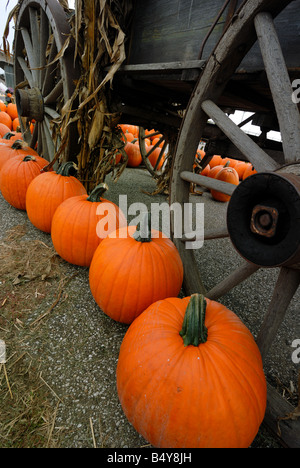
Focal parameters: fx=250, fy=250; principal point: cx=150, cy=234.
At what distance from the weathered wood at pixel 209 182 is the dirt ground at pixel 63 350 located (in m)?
0.87

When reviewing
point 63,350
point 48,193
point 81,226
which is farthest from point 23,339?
point 48,193

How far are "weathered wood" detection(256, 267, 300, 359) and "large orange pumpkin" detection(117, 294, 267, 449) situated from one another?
0.52 feet

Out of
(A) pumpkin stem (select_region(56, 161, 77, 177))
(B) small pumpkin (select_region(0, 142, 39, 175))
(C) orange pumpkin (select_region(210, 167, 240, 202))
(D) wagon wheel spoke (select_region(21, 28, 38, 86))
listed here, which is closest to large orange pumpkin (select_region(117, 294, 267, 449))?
Answer: (A) pumpkin stem (select_region(56, 161, 77, 177))

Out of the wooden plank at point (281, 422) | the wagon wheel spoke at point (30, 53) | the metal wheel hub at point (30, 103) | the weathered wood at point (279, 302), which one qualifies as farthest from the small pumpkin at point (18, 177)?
the wooden plank at point (281, 422)

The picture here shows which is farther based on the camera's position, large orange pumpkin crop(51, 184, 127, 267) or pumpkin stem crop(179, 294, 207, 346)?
large orange pumpkin crop(51, 184, 127, 267)

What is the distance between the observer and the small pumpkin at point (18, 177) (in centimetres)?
222

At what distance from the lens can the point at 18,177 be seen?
7.25 feet

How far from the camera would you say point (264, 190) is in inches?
28.7

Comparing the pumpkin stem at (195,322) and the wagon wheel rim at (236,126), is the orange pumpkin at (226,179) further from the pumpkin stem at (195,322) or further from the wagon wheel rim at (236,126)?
the pumpkin stem at (195,322)

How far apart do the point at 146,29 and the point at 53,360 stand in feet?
6.77

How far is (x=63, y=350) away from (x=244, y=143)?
1.26 m

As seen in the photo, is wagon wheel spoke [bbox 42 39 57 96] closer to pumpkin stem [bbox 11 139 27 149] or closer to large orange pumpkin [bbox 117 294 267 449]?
pumpkin stem [bbox 11 139 27 149]

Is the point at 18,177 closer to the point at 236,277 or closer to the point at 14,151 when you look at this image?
the point at 14,151

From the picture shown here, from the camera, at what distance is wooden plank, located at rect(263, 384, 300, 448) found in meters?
0.88
